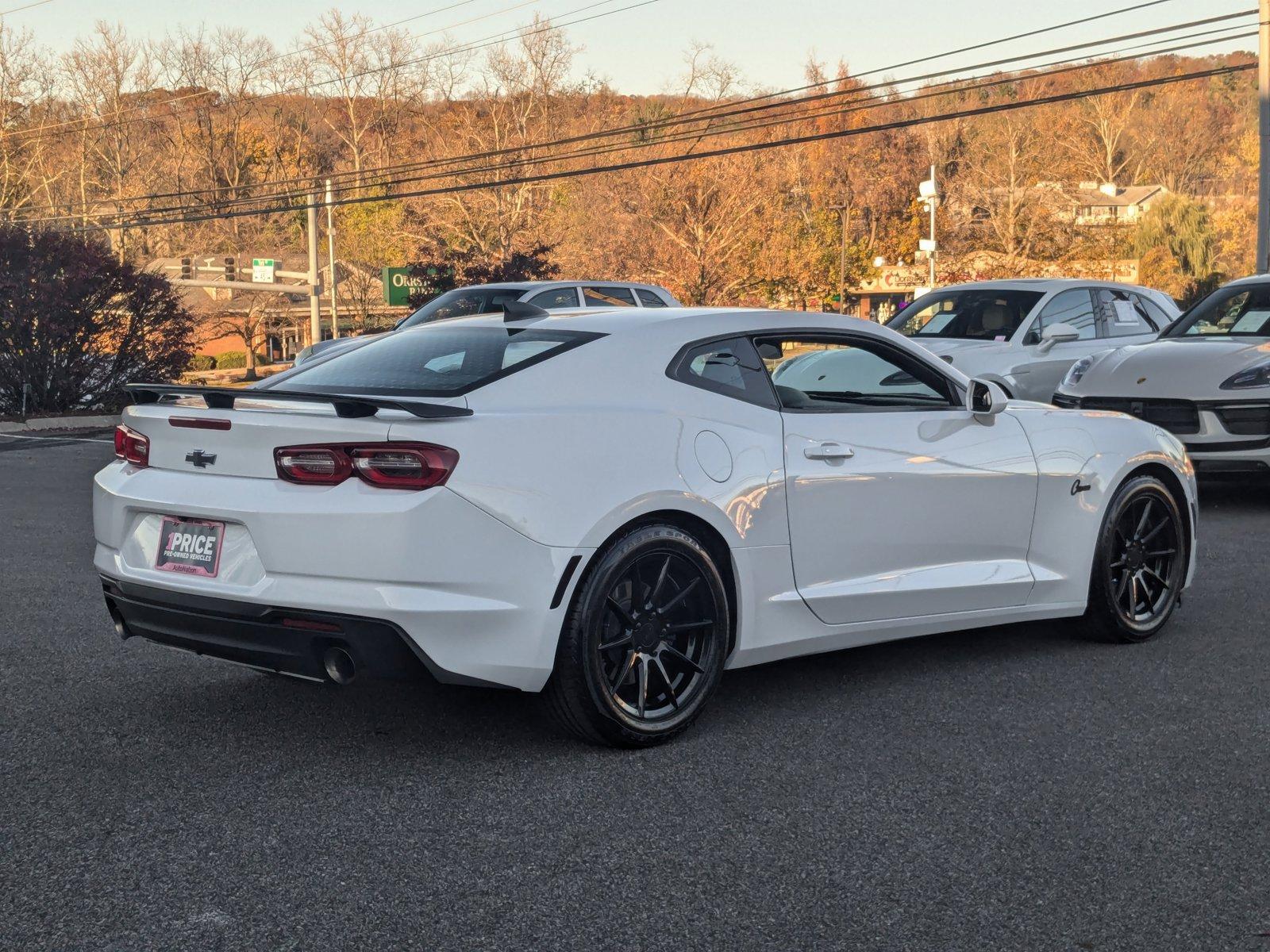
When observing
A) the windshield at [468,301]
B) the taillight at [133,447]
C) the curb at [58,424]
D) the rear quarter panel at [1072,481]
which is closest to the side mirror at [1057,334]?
the windshield at [468,301]

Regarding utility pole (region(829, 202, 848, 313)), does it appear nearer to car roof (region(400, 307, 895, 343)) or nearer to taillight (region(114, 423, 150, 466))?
car roof (region(400, 307, 895, 343))

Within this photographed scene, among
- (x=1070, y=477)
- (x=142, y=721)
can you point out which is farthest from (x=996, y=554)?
(x=142, y=721)

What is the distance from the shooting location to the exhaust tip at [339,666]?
4.44 metres

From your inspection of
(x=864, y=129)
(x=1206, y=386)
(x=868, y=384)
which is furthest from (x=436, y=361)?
(x=864, y=129)

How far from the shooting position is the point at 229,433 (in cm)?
468

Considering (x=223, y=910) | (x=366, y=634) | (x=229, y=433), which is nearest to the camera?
(x=223, y=910)

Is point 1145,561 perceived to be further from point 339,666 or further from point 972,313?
point 972,313

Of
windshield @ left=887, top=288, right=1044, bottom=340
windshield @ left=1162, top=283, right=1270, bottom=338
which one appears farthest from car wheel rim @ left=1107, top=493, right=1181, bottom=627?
windshield @ left=887, top=288, right=1044, bottom=340

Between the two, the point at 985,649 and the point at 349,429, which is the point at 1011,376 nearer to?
the point at 985,649

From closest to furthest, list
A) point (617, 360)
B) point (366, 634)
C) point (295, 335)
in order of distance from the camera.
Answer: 1. point (366, 634)
2. point (617, 360)
3. point (295, 335)

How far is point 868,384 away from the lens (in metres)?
6.27

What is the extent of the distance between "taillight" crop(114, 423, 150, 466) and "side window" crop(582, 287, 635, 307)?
43.6ft

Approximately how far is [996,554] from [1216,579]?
9.32ft

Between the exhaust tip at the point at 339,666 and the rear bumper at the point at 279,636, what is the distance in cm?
2
